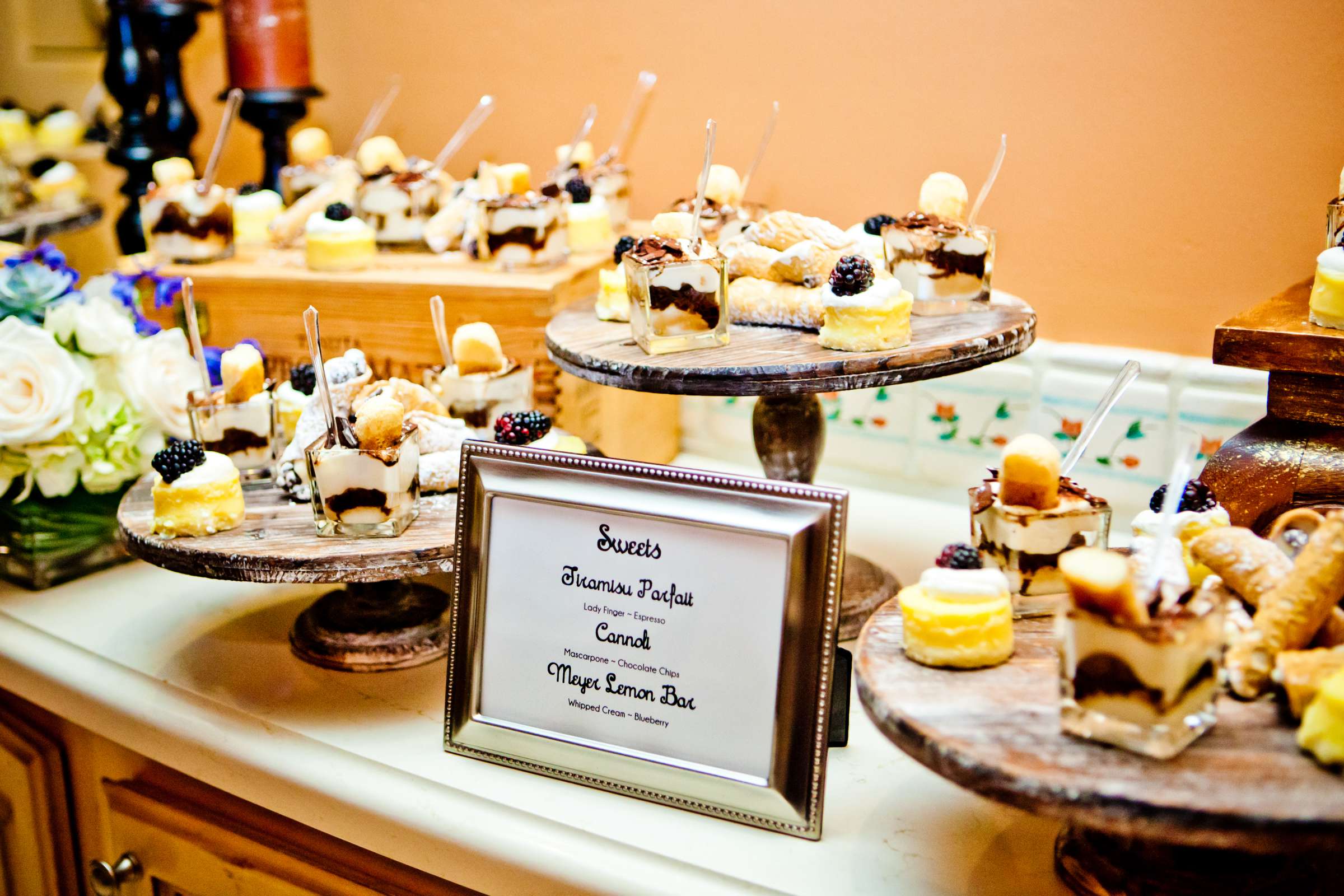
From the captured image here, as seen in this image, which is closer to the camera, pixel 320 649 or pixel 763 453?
pixel 320 649

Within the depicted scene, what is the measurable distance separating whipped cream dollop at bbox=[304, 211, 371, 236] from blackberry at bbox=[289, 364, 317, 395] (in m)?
0.35

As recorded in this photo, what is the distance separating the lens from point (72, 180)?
2.24 m

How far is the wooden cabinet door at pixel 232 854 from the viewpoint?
108 cm

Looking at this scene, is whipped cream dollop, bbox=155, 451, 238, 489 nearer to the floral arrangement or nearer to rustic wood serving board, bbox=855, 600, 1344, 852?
the floral arrangement

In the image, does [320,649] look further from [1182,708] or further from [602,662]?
[1182,708]

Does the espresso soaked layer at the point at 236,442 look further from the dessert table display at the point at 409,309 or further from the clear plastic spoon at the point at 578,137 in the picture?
the clear plastic spoon at the point at 578,137

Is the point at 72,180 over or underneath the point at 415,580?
over

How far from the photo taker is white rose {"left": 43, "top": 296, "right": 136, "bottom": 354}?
1.39 meters

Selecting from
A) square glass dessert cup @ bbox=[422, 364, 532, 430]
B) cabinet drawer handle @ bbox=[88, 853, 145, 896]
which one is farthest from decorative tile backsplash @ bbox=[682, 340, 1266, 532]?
cabinet drawer handle @ bbox=[88, 853, 145, 896]

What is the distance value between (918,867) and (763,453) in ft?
1.88

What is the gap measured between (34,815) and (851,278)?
45.2 inches

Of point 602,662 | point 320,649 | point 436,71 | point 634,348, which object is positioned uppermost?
point 436,71

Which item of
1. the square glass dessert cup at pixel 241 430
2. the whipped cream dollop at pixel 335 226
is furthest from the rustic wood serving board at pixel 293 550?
the whipped cream dollop at pixel 335 226

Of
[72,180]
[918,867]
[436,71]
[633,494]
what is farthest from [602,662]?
[72,180]
